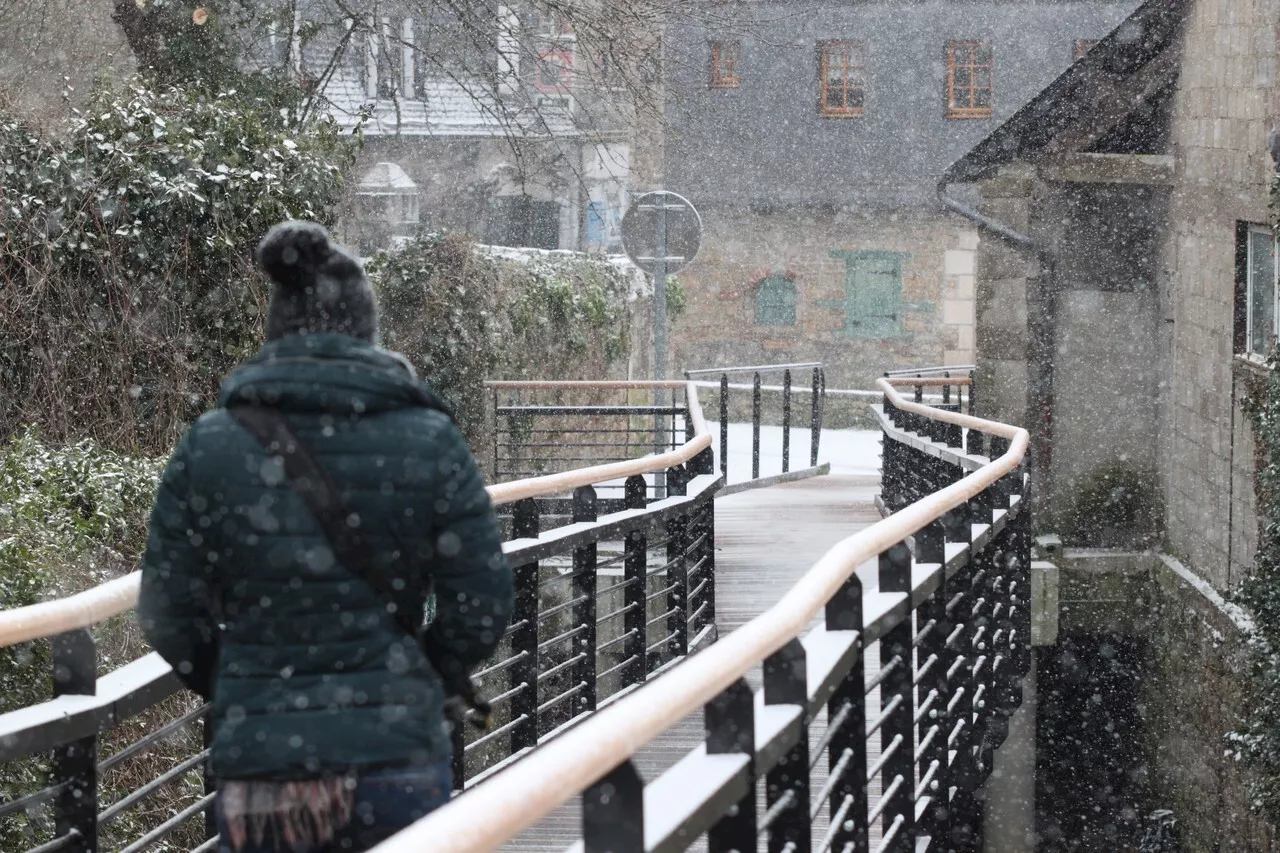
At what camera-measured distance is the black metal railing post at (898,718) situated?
190 inches

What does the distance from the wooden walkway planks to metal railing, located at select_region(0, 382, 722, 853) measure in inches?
11.4

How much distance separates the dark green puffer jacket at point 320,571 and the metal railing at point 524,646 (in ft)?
1.98

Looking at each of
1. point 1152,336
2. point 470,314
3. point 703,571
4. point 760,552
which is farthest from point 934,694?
point 470,314

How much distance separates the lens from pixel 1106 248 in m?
15.1

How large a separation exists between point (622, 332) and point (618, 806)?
19.2m

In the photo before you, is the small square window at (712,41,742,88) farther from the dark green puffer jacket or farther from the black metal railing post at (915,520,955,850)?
the dark green puffer jacket

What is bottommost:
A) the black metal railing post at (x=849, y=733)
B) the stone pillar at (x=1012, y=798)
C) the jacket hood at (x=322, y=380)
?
the stone pillar at (x=1012, y=798)

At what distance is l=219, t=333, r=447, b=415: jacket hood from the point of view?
2693 millimetres

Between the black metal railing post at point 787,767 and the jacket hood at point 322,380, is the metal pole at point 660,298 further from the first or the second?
the jacket hood at point 322,380

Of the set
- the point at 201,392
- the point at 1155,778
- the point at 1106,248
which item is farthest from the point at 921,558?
the point at 1106,248

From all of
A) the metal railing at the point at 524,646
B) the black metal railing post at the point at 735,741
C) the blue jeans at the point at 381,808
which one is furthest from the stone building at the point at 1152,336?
the blue jeans at the point at 381,808

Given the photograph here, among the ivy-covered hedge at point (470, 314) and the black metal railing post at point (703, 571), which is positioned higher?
the ivy-covered hedge at point (470, 314)

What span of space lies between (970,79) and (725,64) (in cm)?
454

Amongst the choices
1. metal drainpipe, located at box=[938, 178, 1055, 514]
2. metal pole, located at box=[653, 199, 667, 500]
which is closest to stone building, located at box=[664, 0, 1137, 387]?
metal drainpipe, located at box=[938, 178, 1055, 514]
